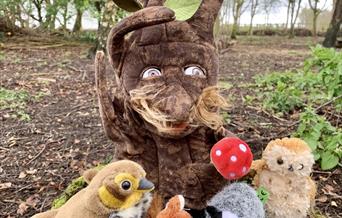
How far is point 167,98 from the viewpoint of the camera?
3.84ft

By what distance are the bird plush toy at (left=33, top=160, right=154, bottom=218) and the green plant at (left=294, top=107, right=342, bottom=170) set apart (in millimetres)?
1124

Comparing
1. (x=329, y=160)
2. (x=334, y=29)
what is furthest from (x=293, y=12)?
(x=329, y=160)

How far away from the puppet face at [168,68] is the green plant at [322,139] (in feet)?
2.72

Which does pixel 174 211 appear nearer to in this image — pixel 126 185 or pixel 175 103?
pixel 126 185

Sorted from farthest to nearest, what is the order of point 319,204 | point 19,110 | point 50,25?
point 50,25 < point 19,110 < point 319,204

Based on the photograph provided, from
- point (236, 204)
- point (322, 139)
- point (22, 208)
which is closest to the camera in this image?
point (236, 204)

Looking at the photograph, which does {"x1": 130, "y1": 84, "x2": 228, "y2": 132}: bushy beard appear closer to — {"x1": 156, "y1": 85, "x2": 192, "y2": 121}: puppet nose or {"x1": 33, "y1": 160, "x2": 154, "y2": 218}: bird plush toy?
{"x1": 156, "y1": 85, "x2": 192, "y2": 121}: puppet nose

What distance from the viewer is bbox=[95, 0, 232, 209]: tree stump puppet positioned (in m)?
1.19

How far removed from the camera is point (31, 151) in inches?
95.6

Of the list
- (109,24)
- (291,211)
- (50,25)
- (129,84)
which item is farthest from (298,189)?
(50,25)

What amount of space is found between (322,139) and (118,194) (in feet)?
4.53

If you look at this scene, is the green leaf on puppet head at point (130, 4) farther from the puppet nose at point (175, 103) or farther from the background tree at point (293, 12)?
the background tree at point (293, 12)

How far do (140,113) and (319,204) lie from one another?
0.95 meters

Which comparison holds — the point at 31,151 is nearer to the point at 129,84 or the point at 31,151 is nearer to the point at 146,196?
the point at 129,84
